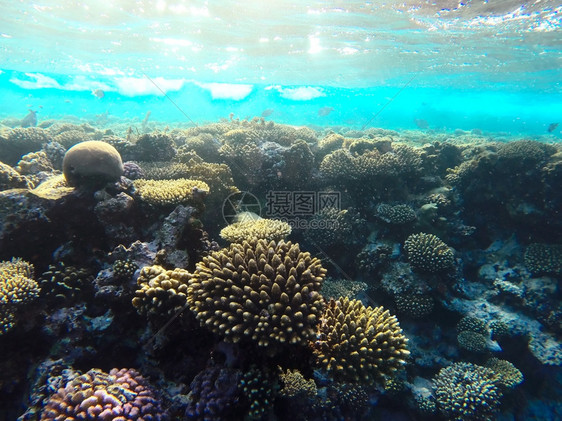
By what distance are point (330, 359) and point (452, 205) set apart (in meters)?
7.25

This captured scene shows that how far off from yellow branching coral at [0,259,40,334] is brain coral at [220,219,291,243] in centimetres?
318

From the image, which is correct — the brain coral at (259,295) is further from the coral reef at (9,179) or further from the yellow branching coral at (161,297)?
the coral reef at (9,179)

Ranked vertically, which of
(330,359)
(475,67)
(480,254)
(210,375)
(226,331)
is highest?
(475,67)

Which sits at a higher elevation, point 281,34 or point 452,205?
point 281,34

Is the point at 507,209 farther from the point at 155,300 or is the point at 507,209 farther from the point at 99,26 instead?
the point at 99,26

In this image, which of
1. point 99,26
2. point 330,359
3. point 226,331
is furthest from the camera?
point 99,26

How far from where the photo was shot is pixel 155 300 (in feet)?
12.6

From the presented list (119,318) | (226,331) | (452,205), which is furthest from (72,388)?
(452,205)

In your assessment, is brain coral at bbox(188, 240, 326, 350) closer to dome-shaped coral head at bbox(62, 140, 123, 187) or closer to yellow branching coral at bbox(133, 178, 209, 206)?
yellow branching coral at bbox(133, 178, 209, 206)

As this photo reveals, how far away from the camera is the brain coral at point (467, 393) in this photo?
225 inches

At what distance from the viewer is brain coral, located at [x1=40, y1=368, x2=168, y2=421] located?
125 inches

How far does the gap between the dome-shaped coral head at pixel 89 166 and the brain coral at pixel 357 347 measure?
512cm

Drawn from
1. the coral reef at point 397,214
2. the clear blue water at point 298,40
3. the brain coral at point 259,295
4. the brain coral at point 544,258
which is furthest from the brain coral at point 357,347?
the clear blue water at point 298,40

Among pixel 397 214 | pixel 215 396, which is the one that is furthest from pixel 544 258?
pixel 215 396
